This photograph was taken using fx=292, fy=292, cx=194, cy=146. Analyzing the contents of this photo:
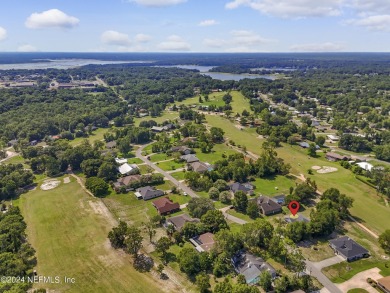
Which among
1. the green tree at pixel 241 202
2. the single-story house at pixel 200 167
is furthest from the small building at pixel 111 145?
the green tree at pixel 241 202

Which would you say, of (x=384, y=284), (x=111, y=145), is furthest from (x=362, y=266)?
(x=111, y=145)

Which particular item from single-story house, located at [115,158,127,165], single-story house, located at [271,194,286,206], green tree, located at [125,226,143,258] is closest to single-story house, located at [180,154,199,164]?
single-story house, located at [115,158,127,165]

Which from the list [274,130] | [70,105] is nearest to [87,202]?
[274,130]

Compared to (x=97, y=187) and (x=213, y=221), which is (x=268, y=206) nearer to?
(x=213, y=221)

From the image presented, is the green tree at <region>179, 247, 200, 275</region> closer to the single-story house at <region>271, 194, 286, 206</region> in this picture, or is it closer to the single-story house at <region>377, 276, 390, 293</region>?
the single-story house at <region>377, 276, 390, 293</region>

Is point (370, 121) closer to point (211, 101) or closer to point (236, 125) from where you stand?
point (236, 125)
